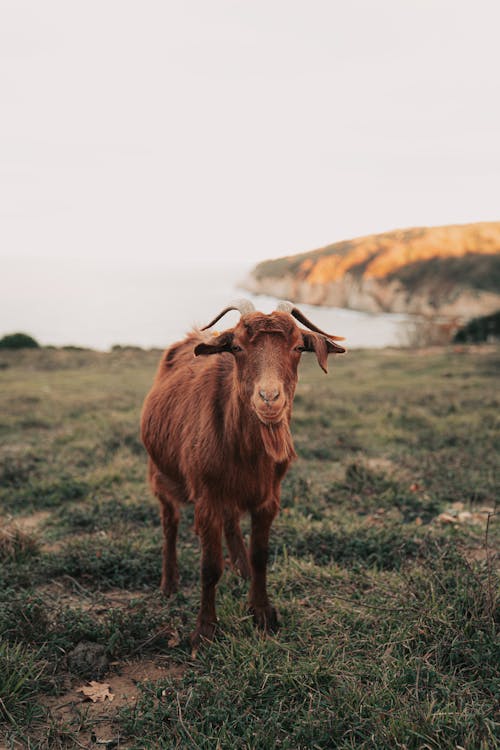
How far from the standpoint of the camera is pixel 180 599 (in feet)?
13.6

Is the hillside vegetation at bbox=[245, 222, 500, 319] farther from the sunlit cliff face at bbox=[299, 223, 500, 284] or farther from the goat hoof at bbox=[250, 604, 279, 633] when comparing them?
the goat hoof at bbox=[250, 604, 279, 633]

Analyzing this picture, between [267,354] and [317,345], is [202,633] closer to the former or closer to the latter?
[267,354]

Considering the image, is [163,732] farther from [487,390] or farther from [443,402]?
[487,390]

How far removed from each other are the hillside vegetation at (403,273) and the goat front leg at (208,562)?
34.7m

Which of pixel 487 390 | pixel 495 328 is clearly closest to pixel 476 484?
pixel 487 390

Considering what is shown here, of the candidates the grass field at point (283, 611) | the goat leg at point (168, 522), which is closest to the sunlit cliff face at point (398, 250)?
A: the grass field at point (283, 611)

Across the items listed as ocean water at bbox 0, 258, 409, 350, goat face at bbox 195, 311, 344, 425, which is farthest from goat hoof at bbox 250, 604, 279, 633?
ocean water at bbox 0, 258, 409, 350

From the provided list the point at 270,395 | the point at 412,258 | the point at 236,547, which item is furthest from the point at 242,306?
the point at 412,258

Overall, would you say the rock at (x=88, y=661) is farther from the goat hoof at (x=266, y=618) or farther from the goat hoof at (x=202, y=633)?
the goat hoof at (x=266, y=618)

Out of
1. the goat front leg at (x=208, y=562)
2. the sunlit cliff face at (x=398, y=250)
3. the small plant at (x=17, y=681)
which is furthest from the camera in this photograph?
the sunlit cliff face at (x=398, y=250)

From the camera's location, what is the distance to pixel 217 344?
332cm

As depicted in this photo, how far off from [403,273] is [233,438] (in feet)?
136

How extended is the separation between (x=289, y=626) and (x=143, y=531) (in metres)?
2.18

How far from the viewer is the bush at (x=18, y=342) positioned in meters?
25.8
